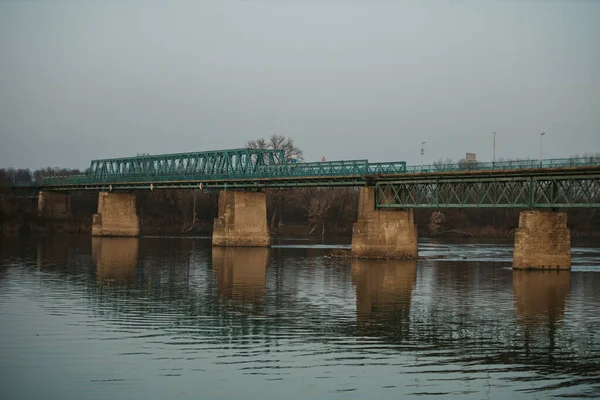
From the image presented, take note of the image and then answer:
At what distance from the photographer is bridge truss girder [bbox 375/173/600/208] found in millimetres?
61281

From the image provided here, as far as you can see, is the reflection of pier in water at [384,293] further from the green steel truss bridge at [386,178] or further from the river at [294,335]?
the green steel truss bridge at [386,178]

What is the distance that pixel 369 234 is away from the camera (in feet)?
242

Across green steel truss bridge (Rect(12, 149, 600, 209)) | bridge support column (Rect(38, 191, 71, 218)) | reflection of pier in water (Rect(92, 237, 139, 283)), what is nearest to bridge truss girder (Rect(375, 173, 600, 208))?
green steel truss bridge (Rect(12, 149, 600, 209))

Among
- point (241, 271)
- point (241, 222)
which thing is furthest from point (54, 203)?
point (241, 271)

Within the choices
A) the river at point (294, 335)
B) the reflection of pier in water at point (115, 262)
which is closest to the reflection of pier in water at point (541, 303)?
the river at point (294, 335)

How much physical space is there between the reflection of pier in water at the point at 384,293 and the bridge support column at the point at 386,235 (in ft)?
6.86

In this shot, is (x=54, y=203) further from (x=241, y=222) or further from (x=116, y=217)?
(x=241, y=222)

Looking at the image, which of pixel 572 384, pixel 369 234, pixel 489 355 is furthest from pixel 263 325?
pixel 369 234

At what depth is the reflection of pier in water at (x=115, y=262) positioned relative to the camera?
2072 inches

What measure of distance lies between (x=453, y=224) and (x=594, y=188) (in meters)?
76.6

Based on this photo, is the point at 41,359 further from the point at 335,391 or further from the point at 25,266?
the point at 25,266

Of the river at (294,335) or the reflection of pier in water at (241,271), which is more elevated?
the reflection of pier in water at (241,271)

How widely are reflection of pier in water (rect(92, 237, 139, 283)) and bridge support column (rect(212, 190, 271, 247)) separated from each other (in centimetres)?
1017

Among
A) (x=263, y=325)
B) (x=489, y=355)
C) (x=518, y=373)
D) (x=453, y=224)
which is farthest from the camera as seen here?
(x=453, y=224)
